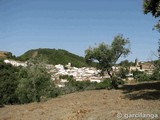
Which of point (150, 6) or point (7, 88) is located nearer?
point (150, 6)

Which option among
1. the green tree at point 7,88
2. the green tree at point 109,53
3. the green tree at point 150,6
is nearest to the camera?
the green tree at point 150,6

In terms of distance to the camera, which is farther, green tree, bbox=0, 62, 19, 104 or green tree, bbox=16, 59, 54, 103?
green tree, bbox=0, 62, 19, 104

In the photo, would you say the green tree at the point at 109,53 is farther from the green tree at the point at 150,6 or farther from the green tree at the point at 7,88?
the green tree at the point at 7,88

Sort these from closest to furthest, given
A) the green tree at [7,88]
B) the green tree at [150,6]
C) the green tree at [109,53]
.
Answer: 1. the green tree at [150,6]
2. the green tree at [109,53]
3. the green tree at [7,88]

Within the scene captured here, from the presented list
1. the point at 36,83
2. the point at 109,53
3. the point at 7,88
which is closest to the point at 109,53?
the point at 109,53

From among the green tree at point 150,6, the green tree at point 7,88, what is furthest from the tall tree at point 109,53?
the green tree at point 7,88

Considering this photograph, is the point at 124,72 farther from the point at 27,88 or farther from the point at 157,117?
the point at 157,117

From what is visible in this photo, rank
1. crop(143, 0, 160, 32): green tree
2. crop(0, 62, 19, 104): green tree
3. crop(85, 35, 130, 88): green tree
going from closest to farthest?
1. crop(143, 0, 160, 32): green tree
2. crop(85, 35, 130, 88): green tree
3. crop(0, 62, 19, 104): green tree

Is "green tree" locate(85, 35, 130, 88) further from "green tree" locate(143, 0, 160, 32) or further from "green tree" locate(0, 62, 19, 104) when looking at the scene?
"green tree" locate(0, 62, 19, 104)

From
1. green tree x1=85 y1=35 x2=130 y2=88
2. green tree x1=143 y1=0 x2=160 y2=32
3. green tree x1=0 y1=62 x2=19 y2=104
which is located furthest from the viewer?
green tree x1=0 y1=62 x2=19 y2=104

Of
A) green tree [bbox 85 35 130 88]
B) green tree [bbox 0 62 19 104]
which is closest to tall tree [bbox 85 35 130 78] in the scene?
green tree [bbox 85 35 130 88]

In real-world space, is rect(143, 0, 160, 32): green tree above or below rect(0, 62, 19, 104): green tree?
above

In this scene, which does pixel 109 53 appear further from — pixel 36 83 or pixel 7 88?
pixel 7 88

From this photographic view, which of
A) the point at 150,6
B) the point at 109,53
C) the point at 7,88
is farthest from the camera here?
the point at 7,88
